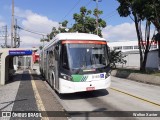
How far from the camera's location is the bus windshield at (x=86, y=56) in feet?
48.3

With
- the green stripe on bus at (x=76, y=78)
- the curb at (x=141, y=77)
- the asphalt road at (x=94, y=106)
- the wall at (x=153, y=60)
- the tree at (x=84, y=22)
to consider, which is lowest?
the asphalt road at (x=94, y=106)

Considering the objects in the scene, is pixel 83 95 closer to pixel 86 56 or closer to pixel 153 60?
pixel 86 56

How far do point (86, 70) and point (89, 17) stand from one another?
4312 centimetres

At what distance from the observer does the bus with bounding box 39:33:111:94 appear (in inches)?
574

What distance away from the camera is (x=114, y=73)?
111 feet

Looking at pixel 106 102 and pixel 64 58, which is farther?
pixel 64 58

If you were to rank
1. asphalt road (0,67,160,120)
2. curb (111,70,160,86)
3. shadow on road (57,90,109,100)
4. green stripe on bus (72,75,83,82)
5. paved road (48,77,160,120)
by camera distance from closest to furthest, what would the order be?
asphalt road (0,67,160,120) < paved road (48,77,160,120) < green stripe on bus (72,75,83,82) < shadow on road (57,90,109,100) < curb (111,70,160,86)

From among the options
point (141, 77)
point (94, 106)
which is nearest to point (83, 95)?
point (94, 106)

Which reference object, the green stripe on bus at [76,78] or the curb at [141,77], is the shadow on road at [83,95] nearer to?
the green stripe on bus at [76,78]

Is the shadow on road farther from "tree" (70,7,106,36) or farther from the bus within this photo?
"tree" (70,7,106,36)

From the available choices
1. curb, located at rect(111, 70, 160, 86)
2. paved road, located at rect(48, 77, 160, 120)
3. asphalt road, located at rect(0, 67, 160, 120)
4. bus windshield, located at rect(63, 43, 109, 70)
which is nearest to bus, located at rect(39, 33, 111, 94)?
→ bus windshield, located at rect(63, 43, 109, 70)

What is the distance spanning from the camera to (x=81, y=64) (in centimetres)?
1476

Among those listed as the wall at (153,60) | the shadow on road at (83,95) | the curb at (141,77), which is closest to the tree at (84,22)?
the wall at (153,60)

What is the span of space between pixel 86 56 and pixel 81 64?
0.50 metres
